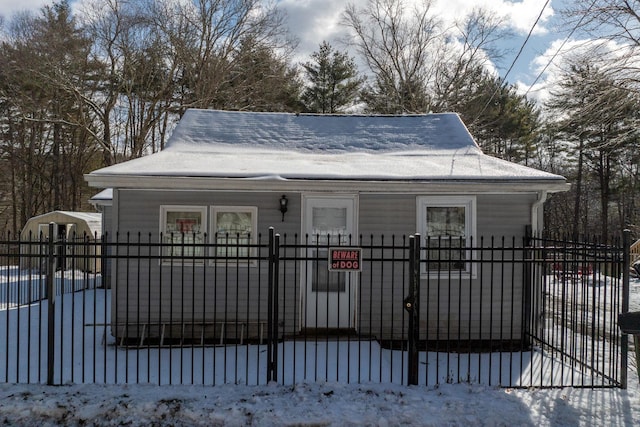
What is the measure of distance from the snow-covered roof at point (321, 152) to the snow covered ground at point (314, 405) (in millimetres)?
3043

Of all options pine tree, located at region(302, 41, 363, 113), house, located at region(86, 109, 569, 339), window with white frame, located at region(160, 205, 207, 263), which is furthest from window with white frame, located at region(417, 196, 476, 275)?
pine tree, located at region(302, 41, 363, 113)

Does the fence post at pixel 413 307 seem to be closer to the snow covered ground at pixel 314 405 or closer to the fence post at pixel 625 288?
the snow covered ground at pixel 314 405

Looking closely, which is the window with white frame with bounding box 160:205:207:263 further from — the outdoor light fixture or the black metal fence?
the outdoor light fixture

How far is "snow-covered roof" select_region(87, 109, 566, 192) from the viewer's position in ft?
22.5

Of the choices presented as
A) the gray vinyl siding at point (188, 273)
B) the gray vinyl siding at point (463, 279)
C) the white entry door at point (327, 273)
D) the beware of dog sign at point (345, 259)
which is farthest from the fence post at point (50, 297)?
the gray vinyl siding at point (463, 279)

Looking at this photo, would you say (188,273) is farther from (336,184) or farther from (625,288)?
(625,288)

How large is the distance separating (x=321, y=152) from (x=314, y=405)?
5.58 m

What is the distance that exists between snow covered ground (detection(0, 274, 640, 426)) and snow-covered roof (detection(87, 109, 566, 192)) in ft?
9.98

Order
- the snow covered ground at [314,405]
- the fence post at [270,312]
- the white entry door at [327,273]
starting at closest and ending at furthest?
the snow covered ground at [314,405]
the fence post at [270,312]
the white entry door at [327,273]

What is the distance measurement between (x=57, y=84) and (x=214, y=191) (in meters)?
18.6

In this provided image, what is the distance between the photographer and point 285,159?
834 cm

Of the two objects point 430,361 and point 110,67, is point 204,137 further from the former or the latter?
point 110,67

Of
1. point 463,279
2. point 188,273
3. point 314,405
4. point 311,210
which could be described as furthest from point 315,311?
point 314,405

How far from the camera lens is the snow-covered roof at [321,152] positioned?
22.5 ft
